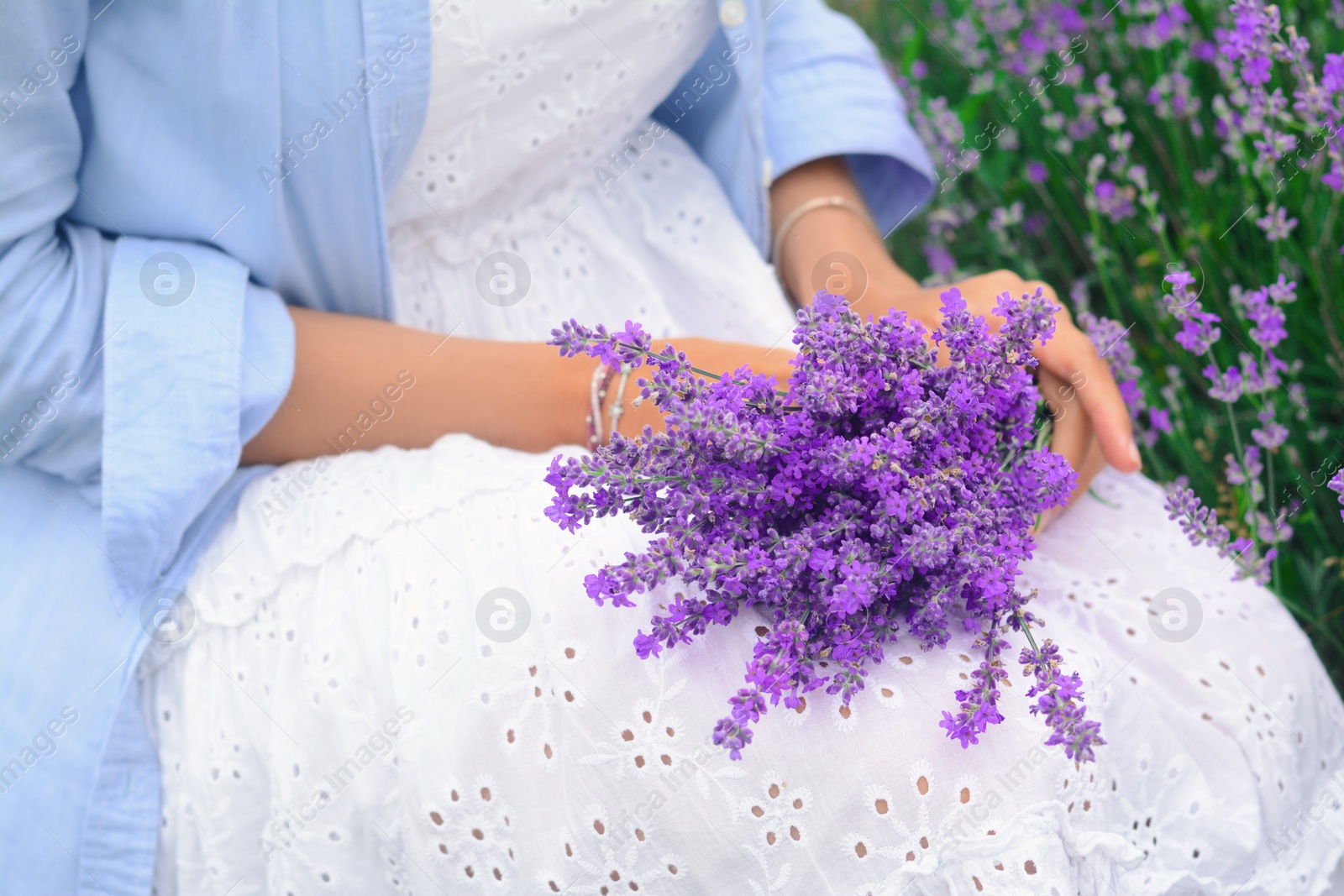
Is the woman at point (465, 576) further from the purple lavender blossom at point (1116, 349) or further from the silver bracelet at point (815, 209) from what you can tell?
the silver bracelet at point (815, 209)

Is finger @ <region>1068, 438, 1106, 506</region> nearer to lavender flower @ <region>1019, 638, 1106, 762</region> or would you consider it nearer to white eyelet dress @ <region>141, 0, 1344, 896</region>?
white eyelet dress @ <region>141, 0, 1344, 896</region>

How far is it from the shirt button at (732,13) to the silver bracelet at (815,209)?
0.28 m

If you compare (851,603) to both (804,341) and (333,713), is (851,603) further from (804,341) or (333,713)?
(333,713)

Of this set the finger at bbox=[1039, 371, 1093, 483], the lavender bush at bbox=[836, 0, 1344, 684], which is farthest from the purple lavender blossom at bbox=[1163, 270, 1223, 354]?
the finger at bbox=[1039, 371, 1093, 483]

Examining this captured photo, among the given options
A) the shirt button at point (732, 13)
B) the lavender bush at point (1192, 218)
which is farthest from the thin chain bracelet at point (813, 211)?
the shirt button at point (732, 13)

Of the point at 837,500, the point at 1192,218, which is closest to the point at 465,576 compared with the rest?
the point at 837,500

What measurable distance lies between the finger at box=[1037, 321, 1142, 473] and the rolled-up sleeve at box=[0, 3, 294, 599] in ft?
2.57

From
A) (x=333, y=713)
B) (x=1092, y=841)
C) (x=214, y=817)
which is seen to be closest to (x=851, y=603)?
(x=1092, y=841)

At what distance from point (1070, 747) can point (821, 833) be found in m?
0.20

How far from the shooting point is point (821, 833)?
2.58 ft

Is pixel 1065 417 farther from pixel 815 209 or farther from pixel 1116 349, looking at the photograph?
pixel 815 209

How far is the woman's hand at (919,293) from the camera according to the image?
0.98m

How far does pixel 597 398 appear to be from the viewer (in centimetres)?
105

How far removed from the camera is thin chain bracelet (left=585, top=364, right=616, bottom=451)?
1.05m
